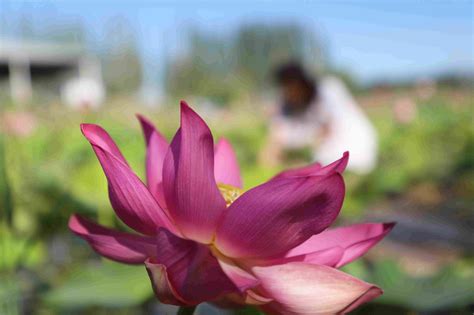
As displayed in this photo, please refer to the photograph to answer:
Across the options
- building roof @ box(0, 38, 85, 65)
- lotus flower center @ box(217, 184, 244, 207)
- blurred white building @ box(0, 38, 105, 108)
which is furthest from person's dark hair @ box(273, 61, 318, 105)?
blurred white building @ box(0, 38, 105, 108)

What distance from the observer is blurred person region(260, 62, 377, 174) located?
271 cm

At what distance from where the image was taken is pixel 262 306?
0.26 m

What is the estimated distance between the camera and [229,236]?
251 mm

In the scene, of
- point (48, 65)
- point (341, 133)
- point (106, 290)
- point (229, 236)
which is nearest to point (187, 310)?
point (229, 236)

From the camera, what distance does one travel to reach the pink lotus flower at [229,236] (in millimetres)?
235

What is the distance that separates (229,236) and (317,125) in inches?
102

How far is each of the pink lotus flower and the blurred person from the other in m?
2.42

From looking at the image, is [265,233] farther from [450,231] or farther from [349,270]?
[450,231]

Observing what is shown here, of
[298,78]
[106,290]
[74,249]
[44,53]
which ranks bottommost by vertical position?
[74,249]

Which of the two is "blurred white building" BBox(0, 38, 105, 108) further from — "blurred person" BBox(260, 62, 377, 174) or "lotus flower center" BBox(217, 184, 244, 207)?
"lotus flower center" BBox(217, 184, 244, 207)

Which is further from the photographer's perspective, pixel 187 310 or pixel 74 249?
pixel 74 249

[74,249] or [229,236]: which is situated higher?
[229,236]

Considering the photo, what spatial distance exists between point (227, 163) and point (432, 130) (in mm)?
5990

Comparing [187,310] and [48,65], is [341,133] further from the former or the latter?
[48,65]
